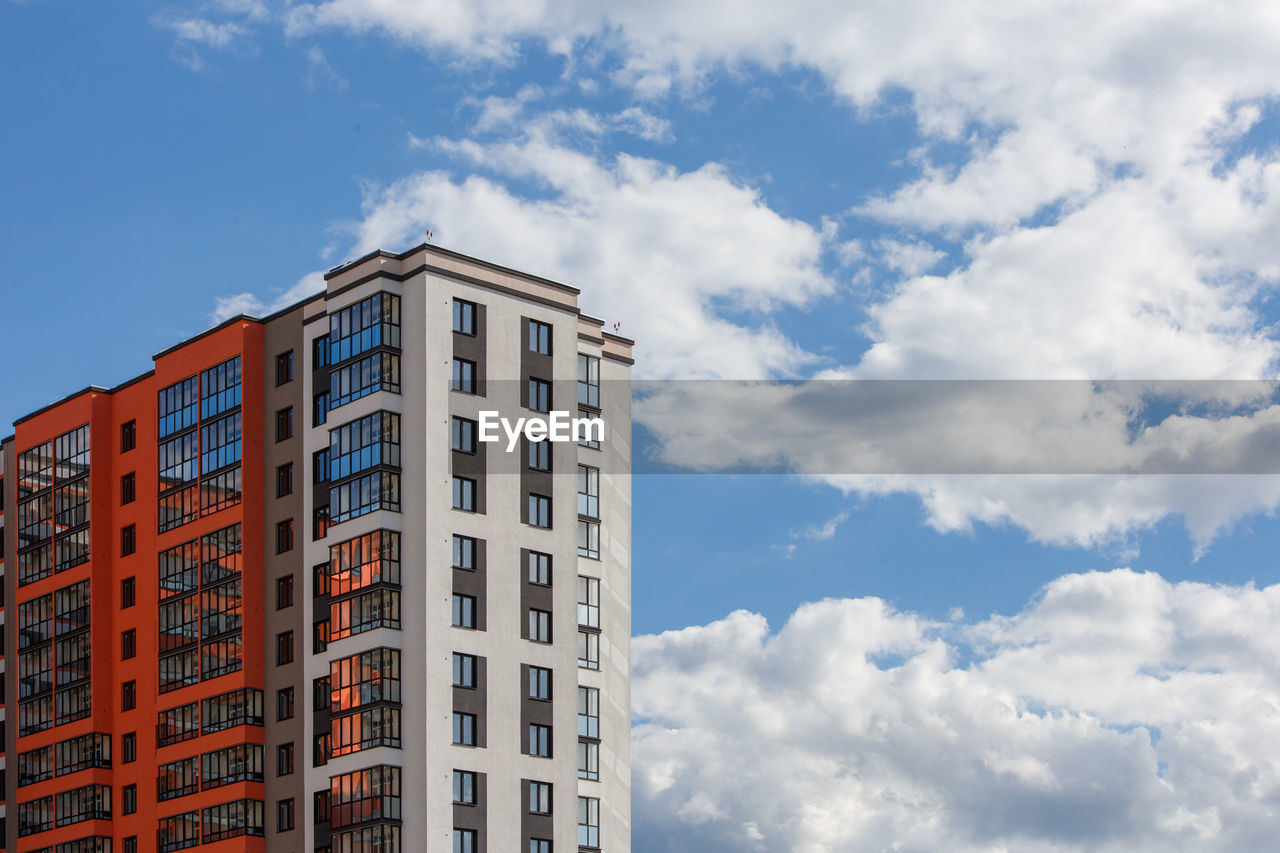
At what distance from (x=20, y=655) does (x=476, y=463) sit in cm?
4119

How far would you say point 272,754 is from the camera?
105 metres

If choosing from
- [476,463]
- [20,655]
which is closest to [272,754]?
[476,463]

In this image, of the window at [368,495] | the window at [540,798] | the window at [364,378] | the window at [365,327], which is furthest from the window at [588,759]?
the window at [365,327]

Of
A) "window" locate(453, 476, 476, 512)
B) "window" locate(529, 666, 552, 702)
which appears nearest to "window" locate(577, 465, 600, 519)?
"window" locate(453, 476, 476, 512)

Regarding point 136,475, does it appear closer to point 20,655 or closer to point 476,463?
point 20,655

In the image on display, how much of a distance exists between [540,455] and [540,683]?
1315cm

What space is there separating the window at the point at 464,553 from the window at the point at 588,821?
1571 centimetres

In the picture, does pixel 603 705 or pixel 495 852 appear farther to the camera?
pixel 603 705

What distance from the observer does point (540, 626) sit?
342 feet

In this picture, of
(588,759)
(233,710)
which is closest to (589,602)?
→ (588,759)

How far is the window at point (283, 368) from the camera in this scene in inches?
4348

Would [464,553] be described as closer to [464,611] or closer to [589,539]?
[464,611]

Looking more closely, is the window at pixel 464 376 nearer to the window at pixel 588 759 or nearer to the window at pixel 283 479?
the window at pixel 283 479

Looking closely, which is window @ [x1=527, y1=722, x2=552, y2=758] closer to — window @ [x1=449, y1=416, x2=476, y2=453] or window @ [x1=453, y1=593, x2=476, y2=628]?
window @ [x1=453, y1=593, x2=476, y2=628]
